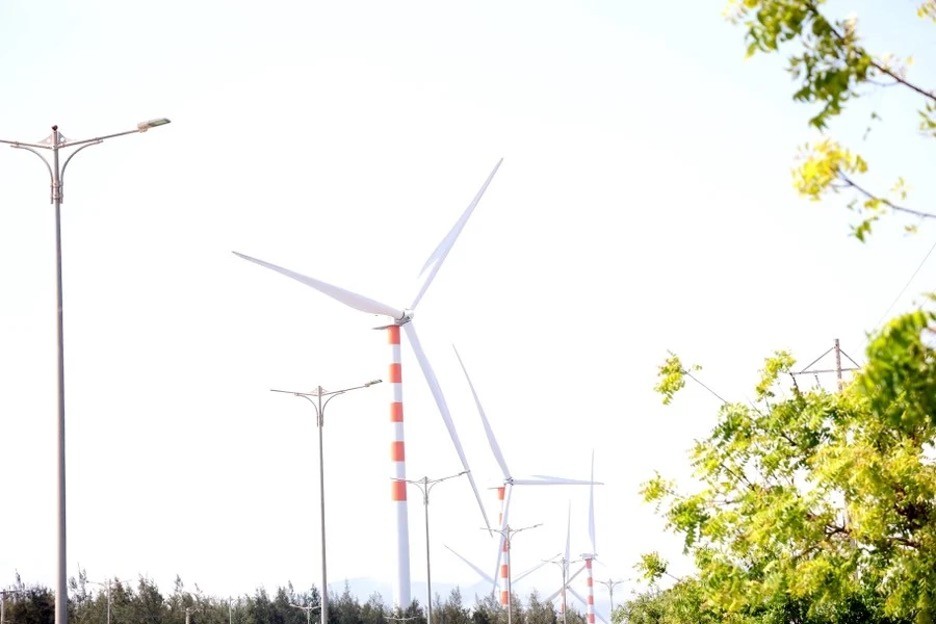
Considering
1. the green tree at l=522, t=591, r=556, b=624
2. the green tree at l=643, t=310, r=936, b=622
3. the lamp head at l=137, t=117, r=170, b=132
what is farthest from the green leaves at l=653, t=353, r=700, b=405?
the green tree at l=522, t=591, r=556, b=624

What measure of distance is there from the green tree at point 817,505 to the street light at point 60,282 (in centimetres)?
852

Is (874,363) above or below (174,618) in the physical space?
below

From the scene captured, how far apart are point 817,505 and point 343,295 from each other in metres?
61.3

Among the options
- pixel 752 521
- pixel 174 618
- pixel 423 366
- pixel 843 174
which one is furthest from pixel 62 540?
pixel 174 618

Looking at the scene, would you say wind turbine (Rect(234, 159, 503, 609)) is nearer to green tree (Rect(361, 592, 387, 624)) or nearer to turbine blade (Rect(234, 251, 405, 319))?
turbine blade (Rect(234, 251, 405, 319))

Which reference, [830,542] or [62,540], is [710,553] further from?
[62,540]

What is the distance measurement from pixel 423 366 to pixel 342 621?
1866cm

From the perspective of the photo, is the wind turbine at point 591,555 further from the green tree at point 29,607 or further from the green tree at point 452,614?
the green tree at point 29,607

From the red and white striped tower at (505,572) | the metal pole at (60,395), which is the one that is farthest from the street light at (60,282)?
the red and white striped tower at (505,572)

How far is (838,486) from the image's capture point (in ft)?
58.2

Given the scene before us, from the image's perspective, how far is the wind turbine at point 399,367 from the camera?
77.2 m

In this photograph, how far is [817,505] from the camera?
1825cm

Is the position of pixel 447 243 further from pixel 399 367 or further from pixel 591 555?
pixel 591 555

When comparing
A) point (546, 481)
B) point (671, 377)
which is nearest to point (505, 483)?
point (546, 481)
